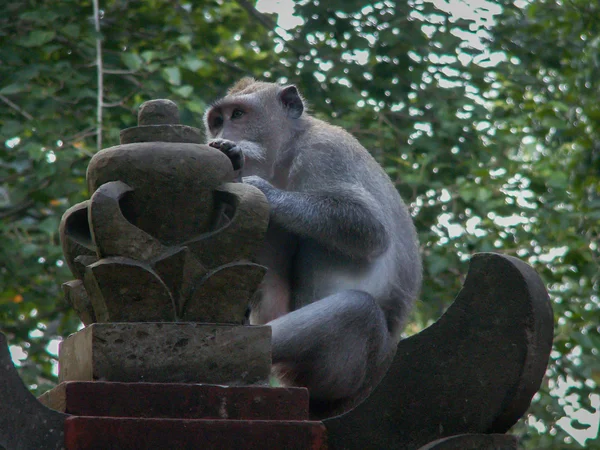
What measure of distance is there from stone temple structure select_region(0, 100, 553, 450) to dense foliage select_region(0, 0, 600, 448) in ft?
12.7

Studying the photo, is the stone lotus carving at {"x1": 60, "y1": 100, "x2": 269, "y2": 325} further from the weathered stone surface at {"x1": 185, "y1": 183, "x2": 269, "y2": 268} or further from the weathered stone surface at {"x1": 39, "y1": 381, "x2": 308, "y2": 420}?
the weathered stone surface at {"x1": 39, "y1": 381, "x2": 308, "y2": 420}

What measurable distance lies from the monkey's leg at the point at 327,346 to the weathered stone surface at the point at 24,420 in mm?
1462

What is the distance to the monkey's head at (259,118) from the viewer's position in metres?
5.26

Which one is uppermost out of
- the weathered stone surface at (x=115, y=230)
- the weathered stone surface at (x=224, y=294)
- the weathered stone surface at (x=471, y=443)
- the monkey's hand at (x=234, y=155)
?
the weathered stone surface at (x=115, y=230)

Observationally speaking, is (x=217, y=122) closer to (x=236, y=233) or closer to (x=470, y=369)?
(x=236, y=233)

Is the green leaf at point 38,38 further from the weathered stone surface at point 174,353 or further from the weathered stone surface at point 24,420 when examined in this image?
the weathered stone surface at point 24,420

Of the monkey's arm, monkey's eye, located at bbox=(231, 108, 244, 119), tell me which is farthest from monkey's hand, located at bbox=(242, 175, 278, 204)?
monkey's eye, located at bbox=(231, 108, 244, 119)

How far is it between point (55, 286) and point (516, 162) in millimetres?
3809

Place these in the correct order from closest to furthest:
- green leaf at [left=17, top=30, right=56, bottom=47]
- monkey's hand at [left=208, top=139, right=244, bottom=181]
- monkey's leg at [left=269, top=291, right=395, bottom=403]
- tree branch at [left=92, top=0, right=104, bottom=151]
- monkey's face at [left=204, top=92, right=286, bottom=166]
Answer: monkey's hand at [left=208, top=139, right=244, bottom=181] → monkey's leg at [left=269, top=291, right=395, bottom=403] → monkey's face at [left=204, top=92, right=286, bottom=166] → tree branch at [left=92, top=0, right=104, bottom=151] → green leaf at [left=17, top=30, right=56, bottom=47]

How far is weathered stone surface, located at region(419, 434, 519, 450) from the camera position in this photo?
10.2 ft

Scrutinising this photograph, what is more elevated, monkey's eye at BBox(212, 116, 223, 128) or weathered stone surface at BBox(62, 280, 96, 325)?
weathered stone surface at BBox(62, 280, 96, 325)

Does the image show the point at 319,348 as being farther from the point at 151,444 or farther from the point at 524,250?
the point at 524,250

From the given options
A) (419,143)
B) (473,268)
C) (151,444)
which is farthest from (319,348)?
(419,143)

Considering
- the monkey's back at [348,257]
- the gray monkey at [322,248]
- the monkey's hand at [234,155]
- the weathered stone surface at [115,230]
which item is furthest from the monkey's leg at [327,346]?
the weathered stone surface at [115,230]
